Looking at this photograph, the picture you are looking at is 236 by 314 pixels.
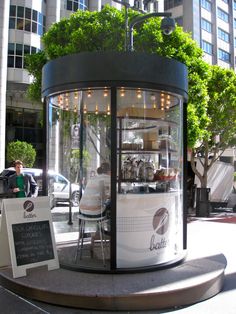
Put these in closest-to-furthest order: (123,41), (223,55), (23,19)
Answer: (123,41)
(23,19)
(223,55)

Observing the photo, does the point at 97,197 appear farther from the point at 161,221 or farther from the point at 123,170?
the point at 161,221

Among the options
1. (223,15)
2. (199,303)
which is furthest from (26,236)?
(223,15)

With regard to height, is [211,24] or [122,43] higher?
[211,24]

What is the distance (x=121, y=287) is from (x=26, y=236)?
1.72 metres

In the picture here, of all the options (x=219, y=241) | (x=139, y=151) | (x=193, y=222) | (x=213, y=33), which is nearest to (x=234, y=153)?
(x=213, y=33)

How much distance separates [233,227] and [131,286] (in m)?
8.22

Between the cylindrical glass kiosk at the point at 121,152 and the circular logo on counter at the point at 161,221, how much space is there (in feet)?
0.05

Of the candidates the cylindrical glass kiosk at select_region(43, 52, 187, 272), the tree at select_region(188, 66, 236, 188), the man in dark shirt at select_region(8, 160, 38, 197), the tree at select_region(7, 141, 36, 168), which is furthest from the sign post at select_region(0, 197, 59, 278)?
the tree at select_region(7, 141, 36, 168)

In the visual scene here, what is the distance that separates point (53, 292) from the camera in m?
5.30

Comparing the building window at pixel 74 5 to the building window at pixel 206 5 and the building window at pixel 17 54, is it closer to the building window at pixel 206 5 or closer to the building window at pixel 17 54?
the building window at pixel 17 54

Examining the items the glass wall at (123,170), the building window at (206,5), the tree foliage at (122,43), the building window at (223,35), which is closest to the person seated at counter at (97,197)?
the glass wall at (123,170)

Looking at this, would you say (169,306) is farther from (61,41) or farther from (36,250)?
(61,41)

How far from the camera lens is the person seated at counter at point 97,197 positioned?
6729 mm

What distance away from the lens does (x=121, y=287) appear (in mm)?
5469
